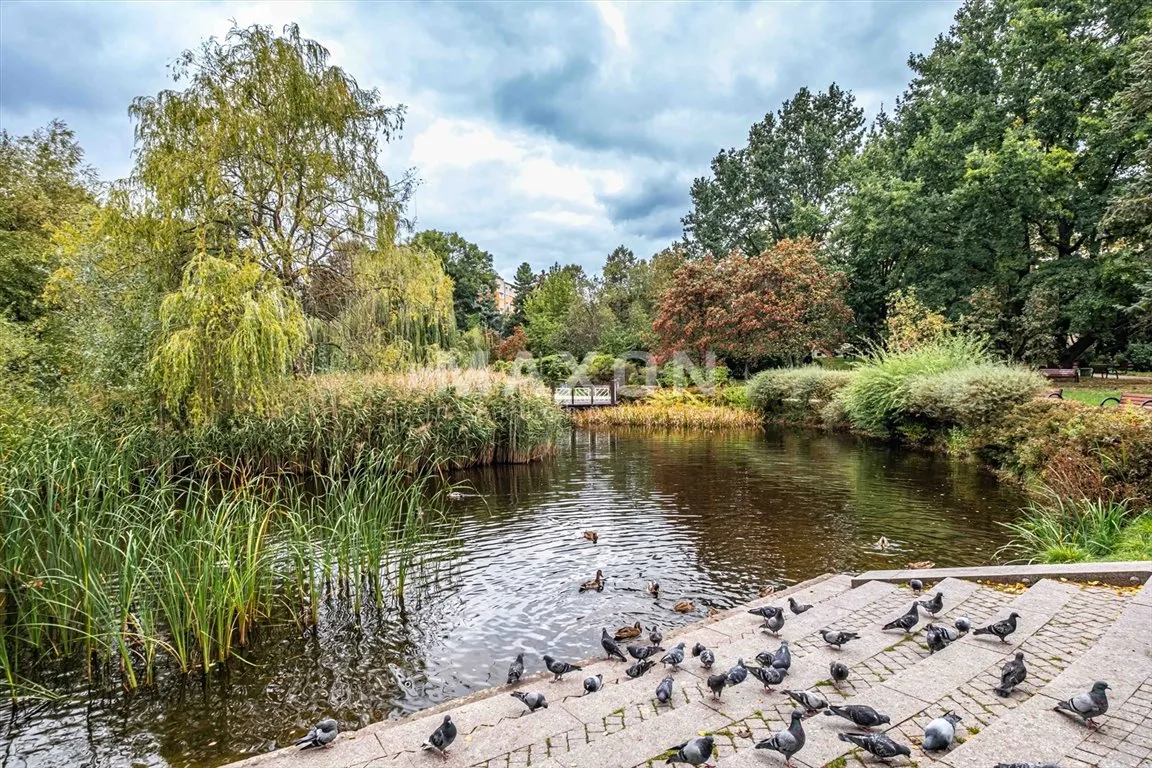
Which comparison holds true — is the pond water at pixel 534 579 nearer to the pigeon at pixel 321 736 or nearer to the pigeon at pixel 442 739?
the pigeon at pixel 321 736

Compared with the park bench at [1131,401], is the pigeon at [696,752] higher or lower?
lower

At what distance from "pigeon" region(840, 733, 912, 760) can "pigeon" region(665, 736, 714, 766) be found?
57 cm

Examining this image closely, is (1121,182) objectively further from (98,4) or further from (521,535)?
(98,4)

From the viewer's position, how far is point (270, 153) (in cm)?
1003

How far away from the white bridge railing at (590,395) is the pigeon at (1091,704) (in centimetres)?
2056

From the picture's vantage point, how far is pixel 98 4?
25.7 ft

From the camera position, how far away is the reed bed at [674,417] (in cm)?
1855

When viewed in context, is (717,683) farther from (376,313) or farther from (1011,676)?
(376,313)

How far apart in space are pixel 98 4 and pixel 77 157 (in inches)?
498

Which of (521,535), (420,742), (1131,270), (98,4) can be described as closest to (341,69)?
(98,4)

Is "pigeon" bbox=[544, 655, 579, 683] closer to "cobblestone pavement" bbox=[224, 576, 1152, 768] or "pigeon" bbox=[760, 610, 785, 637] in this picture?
"cobblestone pavement" bbox=[224, 576, 1152, 768]

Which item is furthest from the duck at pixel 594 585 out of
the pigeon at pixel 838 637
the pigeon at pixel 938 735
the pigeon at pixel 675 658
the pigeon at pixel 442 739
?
the pigeon at pixel 938 735

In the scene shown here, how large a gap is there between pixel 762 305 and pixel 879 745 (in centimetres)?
2149

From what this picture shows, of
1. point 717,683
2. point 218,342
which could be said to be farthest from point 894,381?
point 218,342
